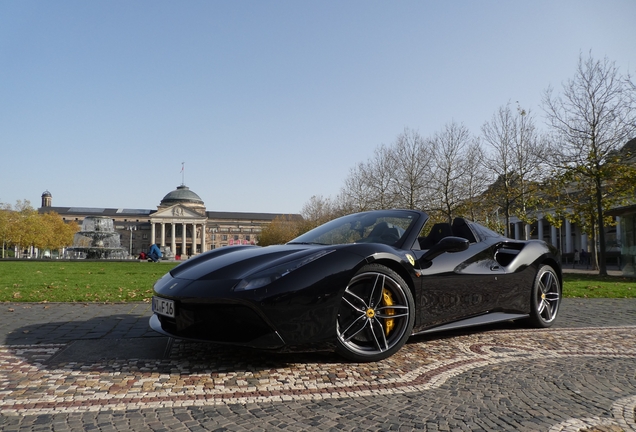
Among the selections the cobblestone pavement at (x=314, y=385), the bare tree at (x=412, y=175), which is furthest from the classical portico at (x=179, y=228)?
the cobblestone pavement at (x=314, y=385)

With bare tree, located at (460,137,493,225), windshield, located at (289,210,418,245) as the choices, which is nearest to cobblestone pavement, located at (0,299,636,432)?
windshield, located at (289,210,418,245)

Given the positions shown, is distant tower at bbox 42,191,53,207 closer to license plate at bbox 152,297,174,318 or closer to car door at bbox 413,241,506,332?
license plate at bbox 152,297,174,318

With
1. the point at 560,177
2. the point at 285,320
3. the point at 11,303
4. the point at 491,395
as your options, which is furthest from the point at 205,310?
the point at 560,177

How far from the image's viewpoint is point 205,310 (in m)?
3.25

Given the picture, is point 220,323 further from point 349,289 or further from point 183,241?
point 183,241

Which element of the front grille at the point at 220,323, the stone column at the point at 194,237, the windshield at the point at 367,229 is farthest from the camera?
the stone column at the point at 194,237

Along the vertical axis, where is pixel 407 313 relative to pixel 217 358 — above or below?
above

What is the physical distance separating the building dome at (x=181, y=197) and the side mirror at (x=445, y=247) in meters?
144

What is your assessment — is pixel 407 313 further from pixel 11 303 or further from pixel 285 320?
pixel 11 303

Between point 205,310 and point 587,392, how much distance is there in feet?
8.00

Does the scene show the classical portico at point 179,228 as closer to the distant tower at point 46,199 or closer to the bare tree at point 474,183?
the distant tower at point 46,199

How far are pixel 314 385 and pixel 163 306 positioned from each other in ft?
4.42

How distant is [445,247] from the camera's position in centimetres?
397

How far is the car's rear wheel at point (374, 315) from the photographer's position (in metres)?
3.45
